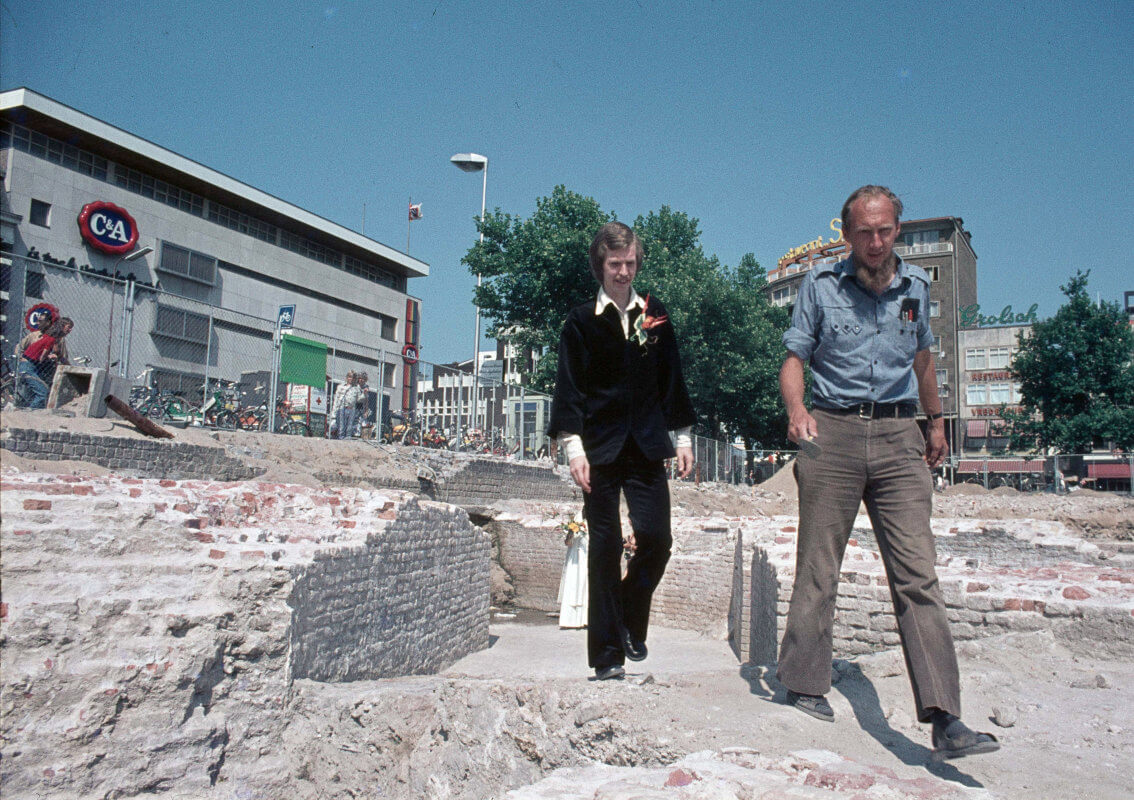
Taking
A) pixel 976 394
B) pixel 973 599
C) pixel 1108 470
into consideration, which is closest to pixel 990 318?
pixel 976 394

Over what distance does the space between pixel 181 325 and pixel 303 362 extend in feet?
7.98

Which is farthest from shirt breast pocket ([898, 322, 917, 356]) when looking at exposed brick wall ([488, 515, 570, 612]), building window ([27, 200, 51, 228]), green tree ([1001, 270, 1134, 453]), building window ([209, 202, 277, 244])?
green tree ([1001, 270, 1134, 453])

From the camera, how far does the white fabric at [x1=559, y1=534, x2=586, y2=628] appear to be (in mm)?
12180

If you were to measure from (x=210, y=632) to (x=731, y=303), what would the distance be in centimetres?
2694

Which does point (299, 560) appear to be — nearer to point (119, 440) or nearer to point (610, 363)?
point (610, 363)

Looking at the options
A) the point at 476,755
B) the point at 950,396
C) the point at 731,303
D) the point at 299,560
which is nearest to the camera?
the point at 476,755

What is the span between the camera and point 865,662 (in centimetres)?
360

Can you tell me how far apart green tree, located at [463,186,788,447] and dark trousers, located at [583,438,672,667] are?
80.5ft

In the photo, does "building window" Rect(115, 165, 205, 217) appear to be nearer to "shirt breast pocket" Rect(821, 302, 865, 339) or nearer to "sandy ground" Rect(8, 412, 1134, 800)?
"sandy ground" Rect(8, 412, 1134, 800)

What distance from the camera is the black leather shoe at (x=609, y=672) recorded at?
318 cm

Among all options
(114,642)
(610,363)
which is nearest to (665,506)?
(610,363)

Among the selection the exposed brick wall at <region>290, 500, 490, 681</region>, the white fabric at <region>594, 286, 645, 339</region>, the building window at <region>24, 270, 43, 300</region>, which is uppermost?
the building window at <region>24, 270, 43, 300</region>

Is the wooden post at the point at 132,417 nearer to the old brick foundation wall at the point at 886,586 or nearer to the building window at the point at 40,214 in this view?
the old brick foundation wall at the point at 886,586

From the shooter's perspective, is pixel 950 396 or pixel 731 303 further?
pixel 950 396
